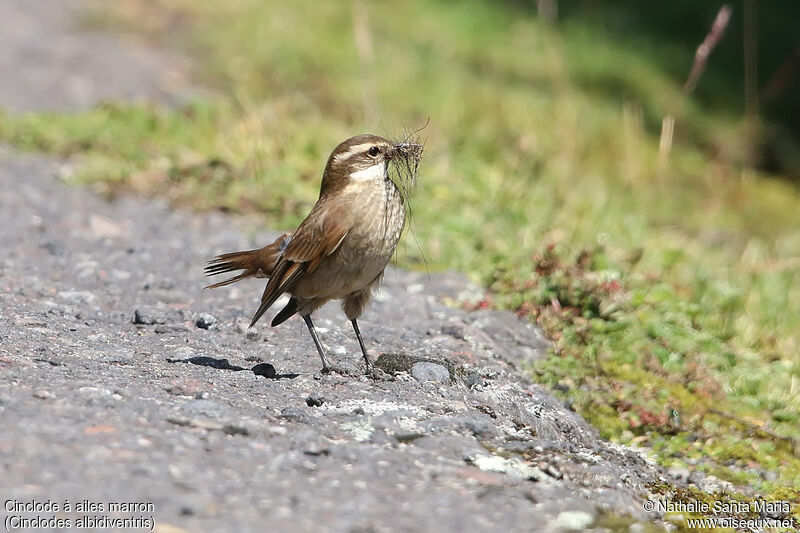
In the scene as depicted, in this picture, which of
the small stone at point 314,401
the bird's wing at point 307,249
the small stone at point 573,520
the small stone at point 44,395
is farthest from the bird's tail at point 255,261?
the small stone at point 573,520

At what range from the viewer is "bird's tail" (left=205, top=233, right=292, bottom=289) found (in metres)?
5.37

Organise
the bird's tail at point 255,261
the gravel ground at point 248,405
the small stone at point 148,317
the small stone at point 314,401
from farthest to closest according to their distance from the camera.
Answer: the small stone at point 148,317, the bird's tail at point 255,261, the small stone at point 314,401, the gravel ground at point 248,405

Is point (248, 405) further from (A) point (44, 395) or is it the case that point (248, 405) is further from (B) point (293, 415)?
(A) point (44, 395)

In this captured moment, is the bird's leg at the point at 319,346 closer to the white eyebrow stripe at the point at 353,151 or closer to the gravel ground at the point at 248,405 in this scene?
the gravel ground at the point at 248,405

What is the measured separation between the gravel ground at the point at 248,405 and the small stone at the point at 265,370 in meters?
0.02

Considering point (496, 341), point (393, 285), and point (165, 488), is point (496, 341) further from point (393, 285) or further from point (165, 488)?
point (165, 488)

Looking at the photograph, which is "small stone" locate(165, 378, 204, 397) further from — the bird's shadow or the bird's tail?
the bird's tail

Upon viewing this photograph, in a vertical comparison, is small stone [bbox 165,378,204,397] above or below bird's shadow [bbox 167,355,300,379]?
above

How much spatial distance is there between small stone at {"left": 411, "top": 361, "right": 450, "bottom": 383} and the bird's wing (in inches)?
27.7

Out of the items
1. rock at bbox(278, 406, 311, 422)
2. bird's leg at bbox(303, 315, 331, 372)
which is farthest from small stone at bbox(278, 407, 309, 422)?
bird's leg at bbox(303, 315, 331, 372)

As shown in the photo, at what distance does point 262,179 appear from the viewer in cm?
783

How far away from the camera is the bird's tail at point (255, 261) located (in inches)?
211

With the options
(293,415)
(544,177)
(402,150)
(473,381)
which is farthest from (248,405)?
(544,177)

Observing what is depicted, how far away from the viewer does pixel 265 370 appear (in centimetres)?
489
